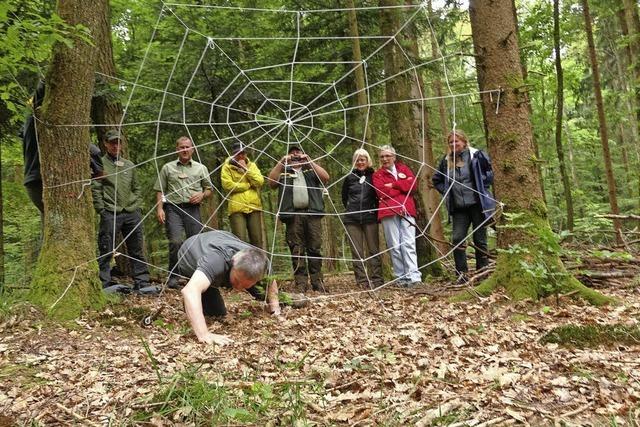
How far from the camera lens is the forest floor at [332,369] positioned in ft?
7.55

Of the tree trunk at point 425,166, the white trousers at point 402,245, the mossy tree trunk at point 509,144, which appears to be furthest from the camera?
the tree trunk at point 425,166

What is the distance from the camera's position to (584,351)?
301 cm

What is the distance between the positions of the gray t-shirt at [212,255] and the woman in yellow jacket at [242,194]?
167cm

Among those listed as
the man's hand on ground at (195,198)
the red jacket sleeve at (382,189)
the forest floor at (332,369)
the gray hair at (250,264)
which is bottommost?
the forest floor at (332,369)

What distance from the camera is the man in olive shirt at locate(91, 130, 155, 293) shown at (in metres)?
5.65

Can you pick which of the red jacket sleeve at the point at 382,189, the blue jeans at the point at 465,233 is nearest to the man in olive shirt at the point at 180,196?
the red jacket sleeve at the point at 382,189

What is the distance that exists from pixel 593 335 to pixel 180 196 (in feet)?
14.6

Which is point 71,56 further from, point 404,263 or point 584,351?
point 584,351

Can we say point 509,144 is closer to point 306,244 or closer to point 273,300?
point 273,300

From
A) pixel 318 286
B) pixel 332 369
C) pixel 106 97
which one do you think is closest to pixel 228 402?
pixel 332 369

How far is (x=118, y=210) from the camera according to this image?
19.2ft

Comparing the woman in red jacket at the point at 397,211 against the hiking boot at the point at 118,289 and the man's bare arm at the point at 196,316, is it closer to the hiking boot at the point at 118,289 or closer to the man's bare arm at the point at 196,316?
the man's bare arm at the point at 196,316

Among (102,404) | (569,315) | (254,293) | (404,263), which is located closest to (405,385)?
(102,404)

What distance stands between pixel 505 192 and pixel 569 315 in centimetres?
117
